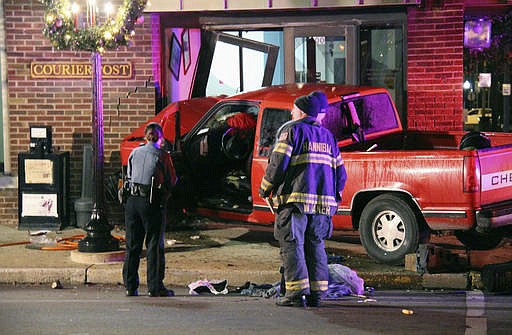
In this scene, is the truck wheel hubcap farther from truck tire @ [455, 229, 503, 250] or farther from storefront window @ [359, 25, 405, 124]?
storefront window @ [359, 25, 405, 124]

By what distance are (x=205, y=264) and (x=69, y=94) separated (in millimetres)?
4241

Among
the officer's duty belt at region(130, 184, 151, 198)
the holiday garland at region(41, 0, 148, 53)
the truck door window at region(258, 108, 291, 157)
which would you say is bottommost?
the officer's duty belt at region(130, 184, 151, 198)

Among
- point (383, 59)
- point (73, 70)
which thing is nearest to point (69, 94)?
point (73, 70)

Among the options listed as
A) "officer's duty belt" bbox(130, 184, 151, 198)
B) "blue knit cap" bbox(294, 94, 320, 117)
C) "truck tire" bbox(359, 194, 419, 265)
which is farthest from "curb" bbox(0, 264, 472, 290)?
"blue knit cap" bbox(294, 94, 320, 117)

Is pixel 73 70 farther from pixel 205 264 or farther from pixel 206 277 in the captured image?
pixel 206 277

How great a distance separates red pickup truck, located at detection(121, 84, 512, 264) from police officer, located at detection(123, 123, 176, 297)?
1528 millimetres

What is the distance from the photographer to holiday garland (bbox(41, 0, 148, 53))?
34.3ft

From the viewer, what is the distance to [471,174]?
938 cm

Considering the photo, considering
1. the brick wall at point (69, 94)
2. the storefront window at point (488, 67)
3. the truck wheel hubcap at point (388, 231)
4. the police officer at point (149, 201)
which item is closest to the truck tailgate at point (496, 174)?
the truck wheel hubcap at point (388, 231)

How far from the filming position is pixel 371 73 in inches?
534

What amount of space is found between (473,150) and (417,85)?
12.6ft

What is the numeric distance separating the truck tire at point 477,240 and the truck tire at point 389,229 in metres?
1.18

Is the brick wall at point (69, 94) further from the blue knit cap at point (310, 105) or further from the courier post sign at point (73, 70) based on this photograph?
the blue knit cap at point (310, 105)

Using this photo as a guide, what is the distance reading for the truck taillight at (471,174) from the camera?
30.7 feet
